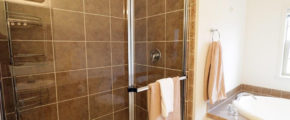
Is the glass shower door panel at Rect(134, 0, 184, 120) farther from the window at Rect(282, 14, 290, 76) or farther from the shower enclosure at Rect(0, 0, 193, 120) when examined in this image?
the window at Rect(282, 14, 290, 76)

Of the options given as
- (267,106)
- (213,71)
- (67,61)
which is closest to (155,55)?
(213,71)

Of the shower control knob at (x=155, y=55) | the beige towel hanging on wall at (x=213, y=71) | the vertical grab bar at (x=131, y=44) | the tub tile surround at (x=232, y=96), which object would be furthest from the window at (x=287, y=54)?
the vertical grab bar at (x=131, y=44)

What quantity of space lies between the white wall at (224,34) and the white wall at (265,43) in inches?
3.8

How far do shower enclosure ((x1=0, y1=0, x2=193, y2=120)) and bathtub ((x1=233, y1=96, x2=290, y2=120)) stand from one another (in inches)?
28.8

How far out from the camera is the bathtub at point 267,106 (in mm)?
1477

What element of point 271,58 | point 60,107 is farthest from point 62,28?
point 271,58

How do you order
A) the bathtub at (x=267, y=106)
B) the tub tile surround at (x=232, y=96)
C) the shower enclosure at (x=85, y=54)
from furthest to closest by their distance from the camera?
the bathtub at (x=267, y=106) → the tub tile surround at (x=232, y=96) → the shower enclosure at (x=85, y=54)

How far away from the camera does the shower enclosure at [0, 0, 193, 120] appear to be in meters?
1.17

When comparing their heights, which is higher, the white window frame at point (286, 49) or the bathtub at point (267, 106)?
the white window frame at point (286, 49)

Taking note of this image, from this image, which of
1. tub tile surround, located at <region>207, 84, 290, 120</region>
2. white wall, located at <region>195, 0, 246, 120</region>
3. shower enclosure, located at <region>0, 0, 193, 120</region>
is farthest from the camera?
tub tile surround, located at <region>207, 84, 290, 120</region>

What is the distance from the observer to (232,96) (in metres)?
1.80

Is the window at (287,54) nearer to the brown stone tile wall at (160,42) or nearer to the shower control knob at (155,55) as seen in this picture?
the brown stone tile wall at (160,42)

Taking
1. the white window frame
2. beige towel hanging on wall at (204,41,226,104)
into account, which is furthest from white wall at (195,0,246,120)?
the white window frame

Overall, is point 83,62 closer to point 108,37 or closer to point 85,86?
point 85,86
